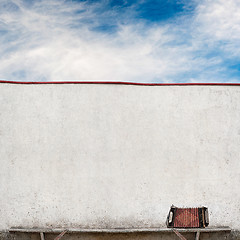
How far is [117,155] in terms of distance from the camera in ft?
16.6

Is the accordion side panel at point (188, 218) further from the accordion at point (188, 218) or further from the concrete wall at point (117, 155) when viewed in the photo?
the concrete wall at point (117, 155)

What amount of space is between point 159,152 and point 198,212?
1.42 metres

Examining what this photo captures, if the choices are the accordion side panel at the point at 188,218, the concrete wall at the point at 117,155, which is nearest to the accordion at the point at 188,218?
the accordion side panel at the point at 188,218

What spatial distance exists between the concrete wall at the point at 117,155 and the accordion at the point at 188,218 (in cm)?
12

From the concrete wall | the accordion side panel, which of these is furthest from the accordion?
the concrete wall

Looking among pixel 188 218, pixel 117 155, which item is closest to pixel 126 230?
pixel 188 218

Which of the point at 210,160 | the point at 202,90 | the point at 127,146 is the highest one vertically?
the point at 202,90

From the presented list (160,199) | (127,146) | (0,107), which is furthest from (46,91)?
(160,199)

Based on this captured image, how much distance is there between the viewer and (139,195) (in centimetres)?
503

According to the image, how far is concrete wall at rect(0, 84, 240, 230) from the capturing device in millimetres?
5035

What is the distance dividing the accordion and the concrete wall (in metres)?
0.12

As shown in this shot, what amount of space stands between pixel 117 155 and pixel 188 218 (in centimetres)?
188

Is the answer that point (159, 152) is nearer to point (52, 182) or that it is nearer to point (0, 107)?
point (52, 182)

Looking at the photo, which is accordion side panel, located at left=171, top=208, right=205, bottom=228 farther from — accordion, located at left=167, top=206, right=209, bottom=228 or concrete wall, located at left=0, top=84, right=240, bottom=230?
concrete wall, located at left=0, top=84, right=240, bottom=230
